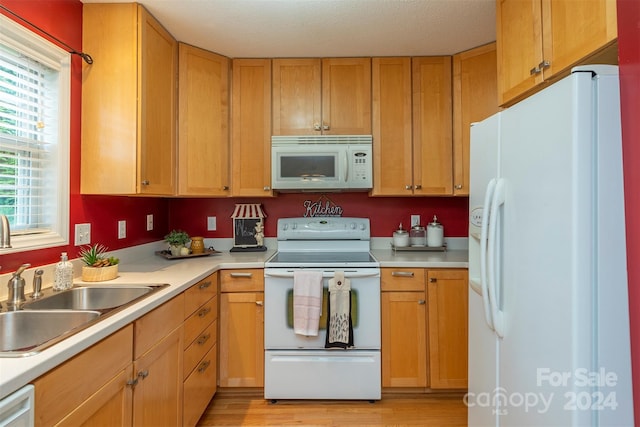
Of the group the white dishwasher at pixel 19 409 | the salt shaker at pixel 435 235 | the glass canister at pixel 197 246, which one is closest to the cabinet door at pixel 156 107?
the glass canister at pixel 197 246

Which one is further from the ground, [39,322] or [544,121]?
Answer: [544,121]

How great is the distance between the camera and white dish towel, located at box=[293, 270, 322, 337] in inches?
78.0

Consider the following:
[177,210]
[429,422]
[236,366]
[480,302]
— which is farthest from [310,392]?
[177,210]

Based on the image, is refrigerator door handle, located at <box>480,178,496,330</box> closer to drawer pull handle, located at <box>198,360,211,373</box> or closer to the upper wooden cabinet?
the upper wooden cabinet

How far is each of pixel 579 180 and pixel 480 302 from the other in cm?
71

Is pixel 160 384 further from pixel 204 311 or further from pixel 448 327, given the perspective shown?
pixel 448 327

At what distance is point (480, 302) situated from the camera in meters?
1.40

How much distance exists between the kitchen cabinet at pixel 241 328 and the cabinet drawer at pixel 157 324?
1.82ft

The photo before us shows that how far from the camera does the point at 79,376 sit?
35.1 inches

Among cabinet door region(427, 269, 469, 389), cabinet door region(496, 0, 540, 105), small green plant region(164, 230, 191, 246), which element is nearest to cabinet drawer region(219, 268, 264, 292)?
small green plant region(164, 230, 191, 246)

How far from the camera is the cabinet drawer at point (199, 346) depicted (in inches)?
63.4

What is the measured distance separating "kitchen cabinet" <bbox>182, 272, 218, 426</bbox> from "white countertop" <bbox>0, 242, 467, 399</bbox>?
0.10m

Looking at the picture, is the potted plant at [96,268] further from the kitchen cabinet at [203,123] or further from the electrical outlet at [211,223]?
the electrical outlet at [211,223]

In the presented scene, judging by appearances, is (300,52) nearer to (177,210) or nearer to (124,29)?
(124,29)
